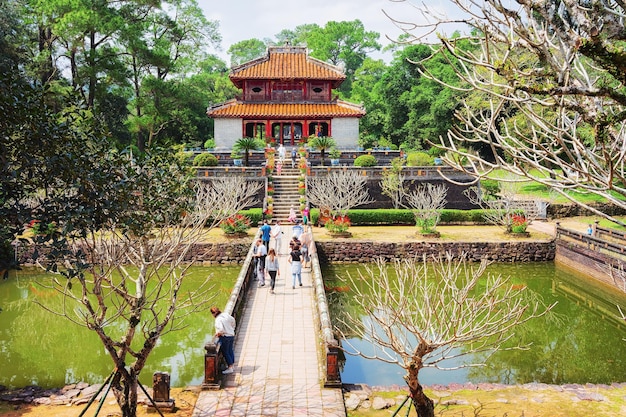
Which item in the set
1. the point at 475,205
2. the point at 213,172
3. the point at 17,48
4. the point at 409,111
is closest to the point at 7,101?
the point at 213,172

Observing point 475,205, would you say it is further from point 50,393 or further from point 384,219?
point 50,393

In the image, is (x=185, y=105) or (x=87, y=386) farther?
(x=185, y=105)

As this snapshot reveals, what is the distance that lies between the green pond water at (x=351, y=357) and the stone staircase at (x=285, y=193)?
27.8ft

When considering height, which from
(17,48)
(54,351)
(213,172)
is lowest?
(54,351)

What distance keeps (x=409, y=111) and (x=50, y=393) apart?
124ft

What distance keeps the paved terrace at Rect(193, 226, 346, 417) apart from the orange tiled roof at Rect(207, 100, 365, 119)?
22.8 meters

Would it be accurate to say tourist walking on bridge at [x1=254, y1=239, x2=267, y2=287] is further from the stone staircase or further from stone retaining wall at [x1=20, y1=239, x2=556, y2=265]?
the stone staircase

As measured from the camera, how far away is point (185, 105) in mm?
39281

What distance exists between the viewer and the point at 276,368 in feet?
31.8

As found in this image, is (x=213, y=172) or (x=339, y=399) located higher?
(x=213, y=172)

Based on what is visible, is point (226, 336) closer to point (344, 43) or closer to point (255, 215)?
point (255, 215)

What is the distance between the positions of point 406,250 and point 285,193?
7909mm

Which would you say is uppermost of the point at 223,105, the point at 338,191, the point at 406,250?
the point at 223,105

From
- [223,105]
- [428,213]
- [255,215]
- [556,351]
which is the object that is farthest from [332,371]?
[223,105]
